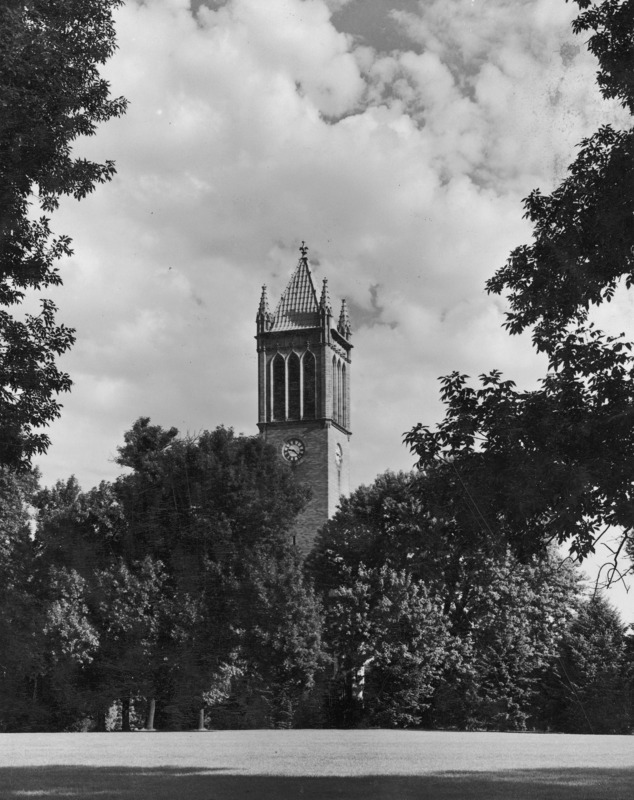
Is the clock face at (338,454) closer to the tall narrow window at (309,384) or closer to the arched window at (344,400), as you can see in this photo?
the arched window at (344,400)

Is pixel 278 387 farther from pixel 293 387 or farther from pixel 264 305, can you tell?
pixel 264 305

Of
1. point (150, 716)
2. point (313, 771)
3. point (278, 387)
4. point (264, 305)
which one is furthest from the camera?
point (264, 305)

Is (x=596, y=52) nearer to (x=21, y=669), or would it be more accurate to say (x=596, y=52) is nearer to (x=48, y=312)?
(x=48, y=312)

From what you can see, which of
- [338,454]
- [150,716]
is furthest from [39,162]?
[338,454]

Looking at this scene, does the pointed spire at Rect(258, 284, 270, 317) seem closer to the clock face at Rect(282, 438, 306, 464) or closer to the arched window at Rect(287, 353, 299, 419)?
the arched window at Rect(287, 353, 299, 419)

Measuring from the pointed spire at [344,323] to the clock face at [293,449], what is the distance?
10.3 metres

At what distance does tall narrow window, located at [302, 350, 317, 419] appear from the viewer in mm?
79688

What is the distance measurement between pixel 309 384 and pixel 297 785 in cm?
6221

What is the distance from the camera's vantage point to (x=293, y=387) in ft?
263

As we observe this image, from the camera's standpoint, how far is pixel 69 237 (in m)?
20.0

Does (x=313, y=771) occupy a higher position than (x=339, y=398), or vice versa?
(x=339, y=398)

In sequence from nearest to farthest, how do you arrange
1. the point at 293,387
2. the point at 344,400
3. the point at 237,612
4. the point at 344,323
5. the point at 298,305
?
the point at 237,612
the point at 293,387
the point at 298,305
the point at 344,400
the point at 344,323

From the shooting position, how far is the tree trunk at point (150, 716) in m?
46.6

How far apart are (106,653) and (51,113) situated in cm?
3207
